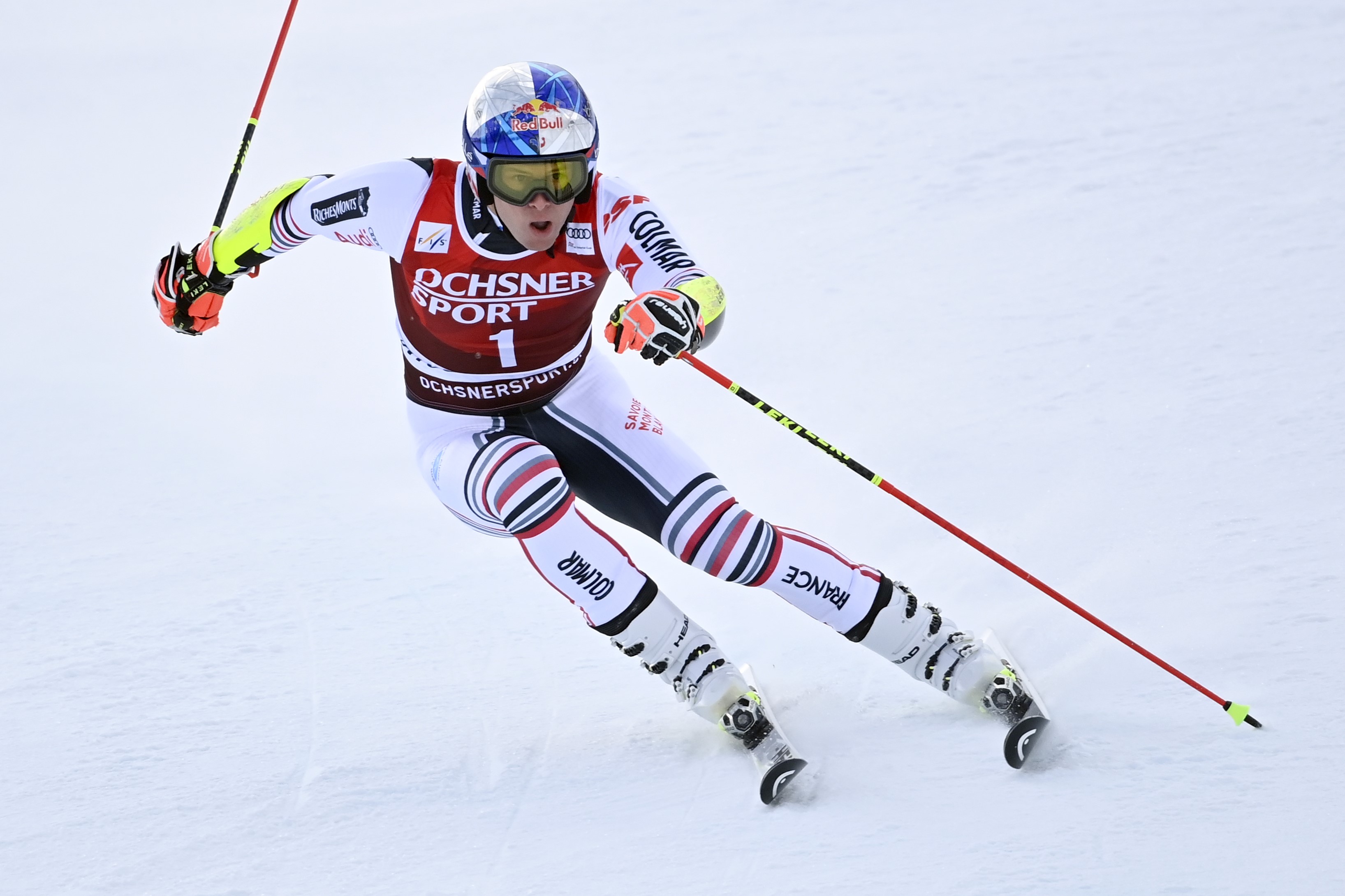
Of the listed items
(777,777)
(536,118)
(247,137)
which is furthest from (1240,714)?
(247,137)

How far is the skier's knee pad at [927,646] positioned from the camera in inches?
137

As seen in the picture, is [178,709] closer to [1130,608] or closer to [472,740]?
[472,740]

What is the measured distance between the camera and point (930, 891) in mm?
2807

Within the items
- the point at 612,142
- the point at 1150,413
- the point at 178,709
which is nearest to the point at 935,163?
the point at 612,142

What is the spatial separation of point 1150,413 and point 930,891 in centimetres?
253

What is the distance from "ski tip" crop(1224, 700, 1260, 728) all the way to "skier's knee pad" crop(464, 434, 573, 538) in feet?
5.33

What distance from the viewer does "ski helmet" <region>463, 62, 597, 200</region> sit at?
3.18 m

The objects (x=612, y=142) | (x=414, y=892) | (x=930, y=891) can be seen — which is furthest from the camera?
(x=612, y=142)

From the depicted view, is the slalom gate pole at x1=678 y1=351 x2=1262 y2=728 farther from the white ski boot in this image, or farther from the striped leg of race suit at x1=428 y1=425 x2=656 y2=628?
the striped leg of race suit at x1=428 y1=425 x2=656 y2=628

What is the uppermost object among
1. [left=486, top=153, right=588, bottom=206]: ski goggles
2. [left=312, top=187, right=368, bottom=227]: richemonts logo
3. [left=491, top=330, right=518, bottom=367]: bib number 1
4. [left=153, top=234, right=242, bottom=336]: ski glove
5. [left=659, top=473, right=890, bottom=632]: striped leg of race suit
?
[left=486, top=153, right=588, bottom=206]: ski goggles

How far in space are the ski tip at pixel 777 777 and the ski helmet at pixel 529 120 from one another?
4.76 feet

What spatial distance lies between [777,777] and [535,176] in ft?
4.90

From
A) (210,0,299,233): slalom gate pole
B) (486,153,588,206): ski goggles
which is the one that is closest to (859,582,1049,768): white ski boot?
(486,153,588,206): ski goggles

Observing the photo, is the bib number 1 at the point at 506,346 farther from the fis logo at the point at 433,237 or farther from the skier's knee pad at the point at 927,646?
the skier's knee pad at the point at 927,646
